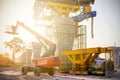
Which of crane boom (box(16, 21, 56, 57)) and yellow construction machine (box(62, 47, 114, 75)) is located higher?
crane boom (box(16, 21, 56, 57))

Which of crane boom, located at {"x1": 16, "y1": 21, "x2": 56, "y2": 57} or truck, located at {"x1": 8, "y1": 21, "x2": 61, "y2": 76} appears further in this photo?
crane boom, located at {"x1": 16, "y1": 21, "x2": 56, "y2": 57}

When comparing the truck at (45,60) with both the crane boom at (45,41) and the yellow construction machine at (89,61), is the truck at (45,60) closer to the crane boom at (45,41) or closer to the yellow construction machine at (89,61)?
the crane boom at (45,41)

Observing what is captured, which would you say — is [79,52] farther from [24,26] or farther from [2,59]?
[2,59]

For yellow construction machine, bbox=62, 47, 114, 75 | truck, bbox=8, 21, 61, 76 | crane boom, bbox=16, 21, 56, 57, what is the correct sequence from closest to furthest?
truck, bbox=8, 21, 61, 76 → yellow construction machine, bbox=62, 47, 114, 75 → crane boom, bbox=16, 21, 56, 57

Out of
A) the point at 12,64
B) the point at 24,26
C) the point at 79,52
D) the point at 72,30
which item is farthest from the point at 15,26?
the point at 12,64

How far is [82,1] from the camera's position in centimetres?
2323

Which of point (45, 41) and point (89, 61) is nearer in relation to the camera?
point (45, 41)

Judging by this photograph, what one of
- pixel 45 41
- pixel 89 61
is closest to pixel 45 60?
pixel 45 41

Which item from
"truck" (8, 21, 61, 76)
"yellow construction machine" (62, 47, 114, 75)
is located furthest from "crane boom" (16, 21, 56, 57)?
"yellow construction machine" (62, 47, 114, 75)

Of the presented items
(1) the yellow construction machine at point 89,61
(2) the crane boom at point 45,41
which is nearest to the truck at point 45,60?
(2) the crane boom at point 45,41

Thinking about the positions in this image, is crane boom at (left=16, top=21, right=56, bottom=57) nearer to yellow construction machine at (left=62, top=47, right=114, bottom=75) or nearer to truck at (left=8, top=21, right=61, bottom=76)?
truck at (left=8, top=21, right=61, bottom=76)

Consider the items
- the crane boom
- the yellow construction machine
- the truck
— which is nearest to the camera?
the truck

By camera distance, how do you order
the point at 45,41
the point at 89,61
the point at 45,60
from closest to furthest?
1. the point at 45,60
2. the point at 45,41
3. the point at 89,61

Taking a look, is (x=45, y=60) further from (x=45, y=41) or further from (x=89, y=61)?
(x=89, y=61)
